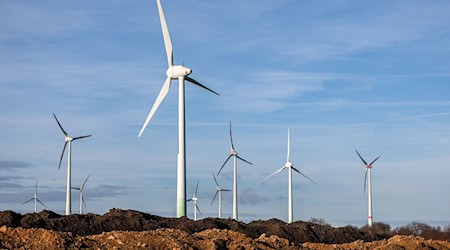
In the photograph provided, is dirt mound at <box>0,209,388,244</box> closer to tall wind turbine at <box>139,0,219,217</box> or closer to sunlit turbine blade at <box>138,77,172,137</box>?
tall wind turbine at <box>139,0,219,217</box>

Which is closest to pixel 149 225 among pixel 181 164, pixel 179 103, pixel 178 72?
pixel 181 164

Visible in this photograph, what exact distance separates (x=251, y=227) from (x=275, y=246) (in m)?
23.9

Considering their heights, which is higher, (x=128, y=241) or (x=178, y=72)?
(x=178, y=72)

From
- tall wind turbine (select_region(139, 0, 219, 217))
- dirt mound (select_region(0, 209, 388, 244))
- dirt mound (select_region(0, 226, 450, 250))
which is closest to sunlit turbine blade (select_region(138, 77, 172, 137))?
tall wind turbine (select_region(139, 0, 219, 217))

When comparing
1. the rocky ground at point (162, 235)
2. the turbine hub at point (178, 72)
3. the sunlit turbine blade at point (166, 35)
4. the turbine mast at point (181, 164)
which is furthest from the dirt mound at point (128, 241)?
the sunlit turbine blade at point (166, 35)

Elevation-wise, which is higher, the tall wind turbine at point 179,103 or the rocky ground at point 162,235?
the tall wind turbine at point 179,103

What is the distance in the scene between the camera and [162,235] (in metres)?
33.4

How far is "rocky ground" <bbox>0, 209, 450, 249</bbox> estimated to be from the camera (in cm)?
3111

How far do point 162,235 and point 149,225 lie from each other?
77.6 feet

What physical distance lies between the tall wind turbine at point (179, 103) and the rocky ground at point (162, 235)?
215cm

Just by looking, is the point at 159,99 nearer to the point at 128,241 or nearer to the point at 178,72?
the point at 178,72

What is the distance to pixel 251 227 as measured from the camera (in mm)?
59281

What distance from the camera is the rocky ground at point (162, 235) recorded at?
31.1 m

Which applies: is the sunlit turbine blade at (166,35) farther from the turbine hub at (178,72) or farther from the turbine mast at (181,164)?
the turbine mast at (181,164)
